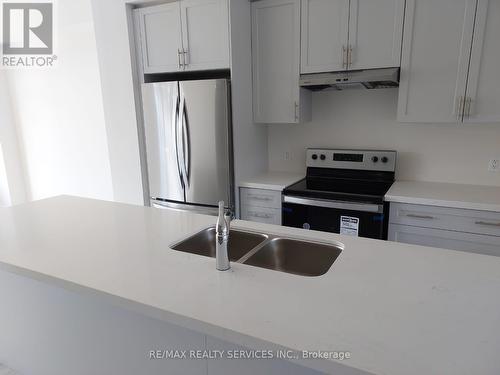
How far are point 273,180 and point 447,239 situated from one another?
53.6 inches

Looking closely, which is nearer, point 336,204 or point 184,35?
point 336,204

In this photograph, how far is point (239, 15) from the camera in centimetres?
269

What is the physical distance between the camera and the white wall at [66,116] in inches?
158

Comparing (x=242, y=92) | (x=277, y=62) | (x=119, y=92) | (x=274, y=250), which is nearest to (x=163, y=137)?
(x=119, y=92)

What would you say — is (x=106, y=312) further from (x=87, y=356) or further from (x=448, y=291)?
(x=448, y=291)

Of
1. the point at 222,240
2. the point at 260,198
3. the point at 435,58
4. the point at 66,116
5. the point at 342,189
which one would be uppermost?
the point at 435,58

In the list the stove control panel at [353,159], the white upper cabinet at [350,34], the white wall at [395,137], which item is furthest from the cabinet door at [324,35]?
the stove control panel at [353,159]

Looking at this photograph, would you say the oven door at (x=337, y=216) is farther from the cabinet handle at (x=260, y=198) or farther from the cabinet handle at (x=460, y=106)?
the cabinet handle at (x=460, y=106)

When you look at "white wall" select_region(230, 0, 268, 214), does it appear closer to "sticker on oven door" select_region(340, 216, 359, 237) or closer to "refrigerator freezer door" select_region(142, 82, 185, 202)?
"refrigerator freezer door" select_region(142, 82, 185, 202)

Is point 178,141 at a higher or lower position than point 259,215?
higher

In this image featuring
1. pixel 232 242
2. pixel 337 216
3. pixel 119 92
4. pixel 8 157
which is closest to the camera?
pixel 232 242

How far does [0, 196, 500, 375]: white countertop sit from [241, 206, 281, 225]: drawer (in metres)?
1.14

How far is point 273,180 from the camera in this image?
2934 millimetres

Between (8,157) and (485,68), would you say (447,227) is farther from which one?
(8,157)
